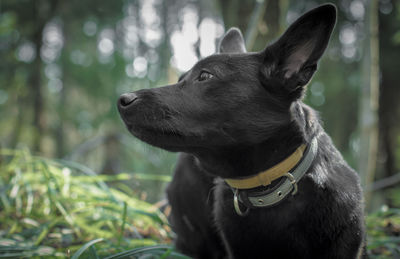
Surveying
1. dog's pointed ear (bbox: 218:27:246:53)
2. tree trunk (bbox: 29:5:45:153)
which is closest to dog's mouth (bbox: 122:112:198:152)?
dog's pointed ear (bbox: 218:27:246:53)

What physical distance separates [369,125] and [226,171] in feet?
9.52

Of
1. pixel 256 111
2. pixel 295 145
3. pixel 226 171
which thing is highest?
pixel 256 111

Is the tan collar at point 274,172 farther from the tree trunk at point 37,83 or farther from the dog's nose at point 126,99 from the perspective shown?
the tree trunk at point 37,83

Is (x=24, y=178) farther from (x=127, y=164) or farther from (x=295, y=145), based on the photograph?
(x=127, y=164)

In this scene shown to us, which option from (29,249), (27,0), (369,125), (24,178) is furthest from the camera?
(27,0)

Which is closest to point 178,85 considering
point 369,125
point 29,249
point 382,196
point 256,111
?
point 256,111

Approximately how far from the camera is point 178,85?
72.1 inches

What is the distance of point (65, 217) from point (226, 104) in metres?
1.62

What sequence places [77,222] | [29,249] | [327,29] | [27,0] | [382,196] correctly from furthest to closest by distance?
1. [27,0]
2. [382,196]
3. [77,222]
4. [29,249]
5. [327,29]

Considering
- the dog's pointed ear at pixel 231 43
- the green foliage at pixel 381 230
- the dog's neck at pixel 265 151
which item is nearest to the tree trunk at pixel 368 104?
the green foliage at pixel 381 230

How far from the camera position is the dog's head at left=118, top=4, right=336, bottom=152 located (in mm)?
1672

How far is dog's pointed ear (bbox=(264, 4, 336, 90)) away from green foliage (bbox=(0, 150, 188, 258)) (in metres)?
1.24

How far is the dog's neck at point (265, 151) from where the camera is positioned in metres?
1.70

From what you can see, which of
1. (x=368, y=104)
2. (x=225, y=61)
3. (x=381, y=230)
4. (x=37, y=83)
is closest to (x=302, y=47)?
(x=225, y=61)
